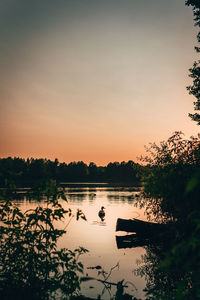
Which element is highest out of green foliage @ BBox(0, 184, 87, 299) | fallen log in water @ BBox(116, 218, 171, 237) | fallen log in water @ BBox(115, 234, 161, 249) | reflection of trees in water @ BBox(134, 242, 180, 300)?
green foliage @ BBox(0, 184, 87, 299)

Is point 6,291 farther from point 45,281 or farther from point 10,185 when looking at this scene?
point 10,185

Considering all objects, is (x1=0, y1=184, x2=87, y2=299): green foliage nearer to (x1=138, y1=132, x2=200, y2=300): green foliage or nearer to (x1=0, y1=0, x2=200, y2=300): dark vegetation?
(x1=0, y1=0, x2=200, y2=300): dark vegetation

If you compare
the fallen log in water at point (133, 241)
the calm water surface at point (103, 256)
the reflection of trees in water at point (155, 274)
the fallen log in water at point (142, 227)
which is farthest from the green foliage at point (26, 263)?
the fallen log in water at point (142, 227)

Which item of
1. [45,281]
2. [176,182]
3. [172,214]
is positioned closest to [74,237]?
[172,214]

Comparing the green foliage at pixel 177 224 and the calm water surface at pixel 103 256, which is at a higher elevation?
the green foliage at pixel 177 224

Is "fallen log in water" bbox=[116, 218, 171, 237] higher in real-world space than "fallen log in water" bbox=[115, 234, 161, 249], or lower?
higher

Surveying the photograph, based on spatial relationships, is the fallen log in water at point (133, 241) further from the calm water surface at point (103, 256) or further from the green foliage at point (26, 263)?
the green foliage at point (26, 263)

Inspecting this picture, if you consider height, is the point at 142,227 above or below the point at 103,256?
above

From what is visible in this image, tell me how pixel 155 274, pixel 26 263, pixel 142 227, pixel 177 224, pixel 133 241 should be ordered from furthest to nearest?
pixel 133 241
pixel 142 227
pixel 177 224
pixel 155 274
pixel 26 263

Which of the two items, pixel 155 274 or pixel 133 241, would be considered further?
pixel 133 241

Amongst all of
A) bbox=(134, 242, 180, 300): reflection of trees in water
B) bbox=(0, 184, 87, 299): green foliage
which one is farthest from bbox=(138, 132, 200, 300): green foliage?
bbox=(0, 184, 87, 299): green foliage

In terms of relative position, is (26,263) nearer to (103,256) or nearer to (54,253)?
(54,253)

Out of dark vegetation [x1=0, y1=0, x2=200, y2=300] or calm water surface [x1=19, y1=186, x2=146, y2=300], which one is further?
calm water surface [x1=19, y1=186, x2=146, y2=300]

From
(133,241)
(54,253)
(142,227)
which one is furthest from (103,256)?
(54,253)
